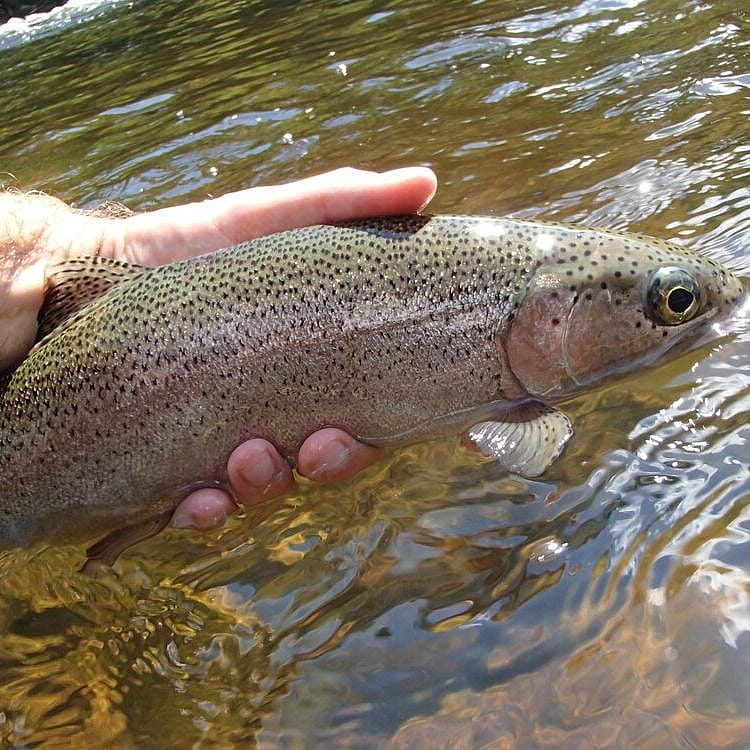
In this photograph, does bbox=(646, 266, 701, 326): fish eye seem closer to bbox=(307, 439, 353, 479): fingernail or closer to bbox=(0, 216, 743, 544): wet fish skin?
bbox=(0, 216, 743, 544): wet fish skin

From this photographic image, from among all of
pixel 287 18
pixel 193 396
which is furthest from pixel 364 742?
pixel 287 18

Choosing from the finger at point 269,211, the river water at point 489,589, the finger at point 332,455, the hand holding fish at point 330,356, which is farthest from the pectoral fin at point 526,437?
the finger at point 269,211

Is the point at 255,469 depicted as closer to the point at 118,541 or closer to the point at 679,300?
the point at 118,541

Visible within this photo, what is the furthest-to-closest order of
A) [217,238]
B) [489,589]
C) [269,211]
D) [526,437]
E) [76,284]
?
[217,238]
[269,211]
[76,284]
[526,437]
[489,589]

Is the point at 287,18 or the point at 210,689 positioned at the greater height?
the point at 287,18

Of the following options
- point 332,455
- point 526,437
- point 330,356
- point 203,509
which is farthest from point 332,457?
point 526,437

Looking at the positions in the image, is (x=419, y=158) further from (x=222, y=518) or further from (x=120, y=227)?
(x=222, y=518)

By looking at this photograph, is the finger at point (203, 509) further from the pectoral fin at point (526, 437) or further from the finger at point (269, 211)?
the finger at point (269, 211)

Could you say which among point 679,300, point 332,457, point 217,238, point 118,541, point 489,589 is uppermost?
point 217,238
